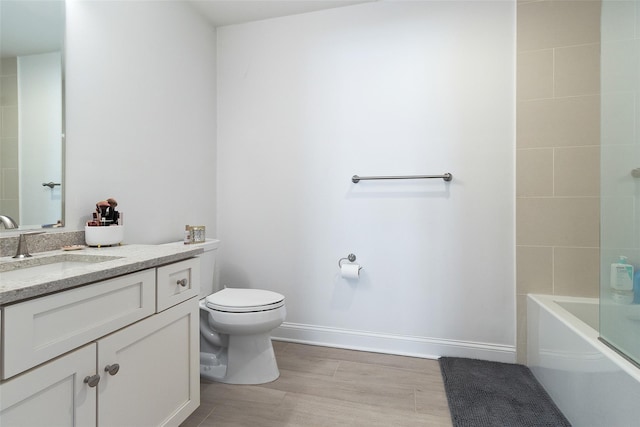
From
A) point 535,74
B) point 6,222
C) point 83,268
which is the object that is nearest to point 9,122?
point 6,222

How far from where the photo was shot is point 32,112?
130 centimetres

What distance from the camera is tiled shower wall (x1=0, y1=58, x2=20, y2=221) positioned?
1.21 meters

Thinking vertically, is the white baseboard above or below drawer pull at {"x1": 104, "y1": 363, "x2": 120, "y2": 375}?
below

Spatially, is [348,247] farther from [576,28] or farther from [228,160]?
[576,28]

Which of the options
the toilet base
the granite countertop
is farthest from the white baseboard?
the granite countertop

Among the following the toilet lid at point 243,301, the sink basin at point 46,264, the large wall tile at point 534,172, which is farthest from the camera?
the large wall tile at point 534,172

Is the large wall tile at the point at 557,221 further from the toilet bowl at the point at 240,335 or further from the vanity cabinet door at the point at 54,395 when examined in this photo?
the vanity cabinet door at the point at 54,395

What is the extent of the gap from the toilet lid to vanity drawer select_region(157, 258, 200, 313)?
316 millimetres

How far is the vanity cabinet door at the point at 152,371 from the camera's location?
957 millimetres

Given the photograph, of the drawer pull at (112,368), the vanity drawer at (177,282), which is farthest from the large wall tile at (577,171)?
the drawer pull at (112,368)

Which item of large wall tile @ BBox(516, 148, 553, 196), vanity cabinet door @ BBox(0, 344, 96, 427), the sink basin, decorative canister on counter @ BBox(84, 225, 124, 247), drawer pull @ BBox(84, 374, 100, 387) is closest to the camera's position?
vanity cabinet door @ BBox(0, 344, 96, 427)

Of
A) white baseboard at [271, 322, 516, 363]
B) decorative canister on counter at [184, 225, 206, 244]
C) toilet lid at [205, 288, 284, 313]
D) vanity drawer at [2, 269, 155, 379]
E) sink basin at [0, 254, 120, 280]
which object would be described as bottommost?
white baseboard at [271, 322, 516, 363]

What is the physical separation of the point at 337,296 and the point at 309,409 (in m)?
0.78

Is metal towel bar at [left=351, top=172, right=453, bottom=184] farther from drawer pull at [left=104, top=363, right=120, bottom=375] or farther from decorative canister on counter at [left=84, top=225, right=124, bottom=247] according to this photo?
drawer pull at [left=104, top=363, right=120, bottom=375]
